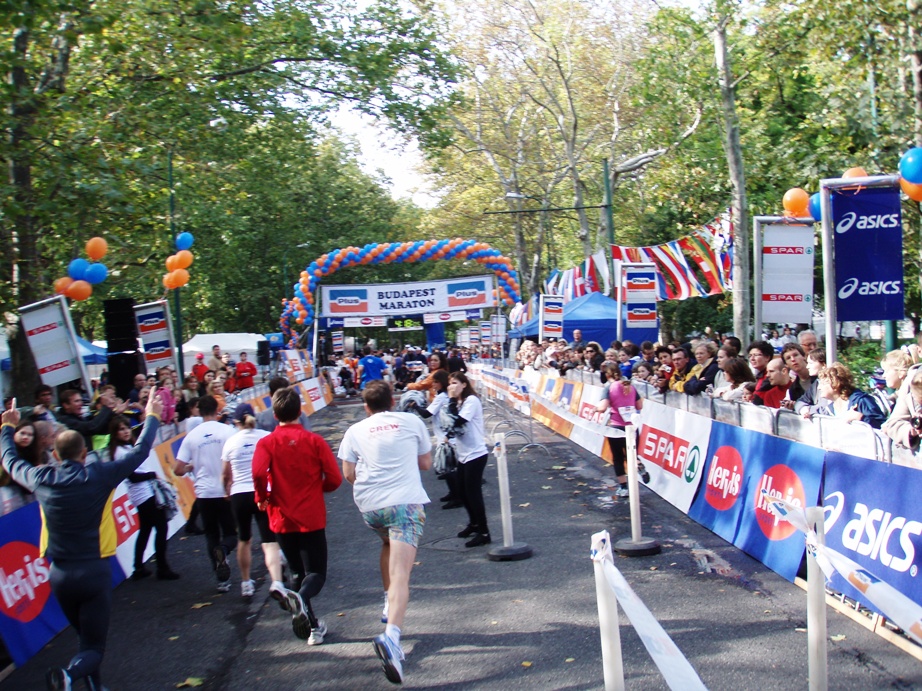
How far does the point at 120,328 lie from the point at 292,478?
11.3 meters

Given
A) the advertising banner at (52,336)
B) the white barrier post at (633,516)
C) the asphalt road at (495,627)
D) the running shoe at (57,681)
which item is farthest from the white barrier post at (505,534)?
the advertising banner at (52,336)

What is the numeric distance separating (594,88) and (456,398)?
110 feet

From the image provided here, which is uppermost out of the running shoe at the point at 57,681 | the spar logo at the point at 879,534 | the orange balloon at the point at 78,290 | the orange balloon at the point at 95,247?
the orange balloon at the point at 95,247

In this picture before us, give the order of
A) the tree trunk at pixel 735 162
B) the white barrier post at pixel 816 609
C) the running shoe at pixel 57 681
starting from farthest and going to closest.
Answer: the tree trunk at pixel 735 162
the running shoe at pixel 57 681
the white barrier post at pixel 816 609

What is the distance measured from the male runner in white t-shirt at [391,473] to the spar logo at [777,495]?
9.11 ft

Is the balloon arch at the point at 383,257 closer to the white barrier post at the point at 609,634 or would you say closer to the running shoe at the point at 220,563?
the running shoe at the point at 220,563

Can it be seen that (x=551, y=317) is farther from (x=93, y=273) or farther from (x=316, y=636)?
(x=316, y=636)

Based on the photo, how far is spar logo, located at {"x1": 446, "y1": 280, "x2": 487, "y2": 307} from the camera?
35750 mm

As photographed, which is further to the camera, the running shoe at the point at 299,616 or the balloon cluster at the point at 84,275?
the balloon cluster at the point at 84,275

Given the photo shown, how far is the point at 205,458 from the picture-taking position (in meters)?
8.61

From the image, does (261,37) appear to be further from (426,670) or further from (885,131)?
(426,670)

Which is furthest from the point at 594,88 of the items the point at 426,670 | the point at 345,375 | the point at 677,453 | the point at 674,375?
the point at 426,670

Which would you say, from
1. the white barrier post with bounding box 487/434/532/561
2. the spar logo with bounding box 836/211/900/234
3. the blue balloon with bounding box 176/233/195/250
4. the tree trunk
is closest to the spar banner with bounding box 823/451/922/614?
the white barrier post with bounding box 487/434/532/561

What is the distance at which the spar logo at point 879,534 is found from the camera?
18.7 feet
